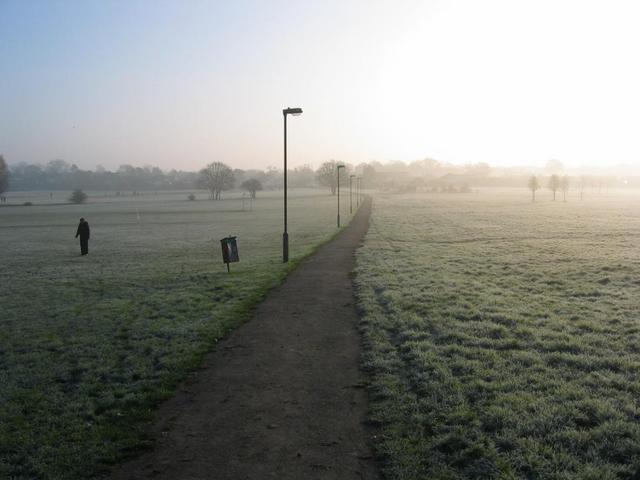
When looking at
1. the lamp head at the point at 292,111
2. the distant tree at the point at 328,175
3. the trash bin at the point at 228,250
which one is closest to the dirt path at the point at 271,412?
the trash bin at the point at 228,250

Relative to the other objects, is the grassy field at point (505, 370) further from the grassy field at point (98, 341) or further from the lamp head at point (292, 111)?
the lamp head at point (292, 111)

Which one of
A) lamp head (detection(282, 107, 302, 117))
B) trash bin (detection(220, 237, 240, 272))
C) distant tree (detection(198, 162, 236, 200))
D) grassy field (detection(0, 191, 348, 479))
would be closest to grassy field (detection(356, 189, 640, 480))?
grassy field (detection(0, 191, 348, 479))

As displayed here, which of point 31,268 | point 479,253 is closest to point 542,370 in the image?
point 479,253

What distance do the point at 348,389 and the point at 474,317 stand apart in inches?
210

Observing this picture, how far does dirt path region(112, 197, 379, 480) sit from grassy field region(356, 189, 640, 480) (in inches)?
18.5

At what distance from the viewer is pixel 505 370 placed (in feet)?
27.2

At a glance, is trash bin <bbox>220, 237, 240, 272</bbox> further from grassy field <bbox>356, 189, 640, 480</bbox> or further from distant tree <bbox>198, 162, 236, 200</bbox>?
distant tree <bbox>198, 162, 236, 200</bbox>

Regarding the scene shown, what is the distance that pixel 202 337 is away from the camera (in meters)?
10.7

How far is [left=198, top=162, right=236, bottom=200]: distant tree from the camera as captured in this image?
13312 centimetres

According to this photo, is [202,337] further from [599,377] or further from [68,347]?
[599,377]

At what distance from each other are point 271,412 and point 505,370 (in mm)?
4177

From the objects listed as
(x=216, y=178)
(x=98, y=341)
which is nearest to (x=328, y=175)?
(x=216, y=178)

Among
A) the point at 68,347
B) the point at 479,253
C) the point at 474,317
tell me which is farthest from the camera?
the point at 479,253

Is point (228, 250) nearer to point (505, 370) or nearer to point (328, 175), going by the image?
point (505, 370)
